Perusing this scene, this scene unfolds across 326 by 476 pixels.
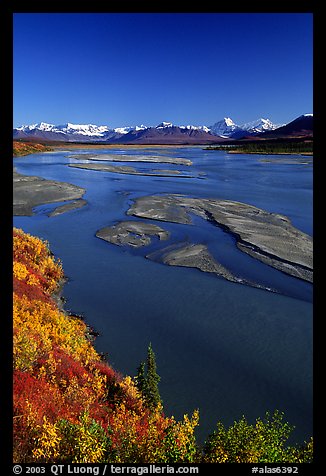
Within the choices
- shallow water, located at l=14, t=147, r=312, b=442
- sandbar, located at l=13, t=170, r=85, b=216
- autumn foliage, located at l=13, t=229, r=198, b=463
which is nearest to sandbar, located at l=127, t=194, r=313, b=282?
shallow water, located at l=14, t=147, r=312, b=442

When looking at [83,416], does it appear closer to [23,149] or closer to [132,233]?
[132,233]

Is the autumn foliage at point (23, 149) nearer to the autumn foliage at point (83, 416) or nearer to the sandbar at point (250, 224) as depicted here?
the sandbar at point (250, 224)

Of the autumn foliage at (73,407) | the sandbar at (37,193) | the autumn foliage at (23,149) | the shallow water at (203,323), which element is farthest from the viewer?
the autumn foliage at (23,149)

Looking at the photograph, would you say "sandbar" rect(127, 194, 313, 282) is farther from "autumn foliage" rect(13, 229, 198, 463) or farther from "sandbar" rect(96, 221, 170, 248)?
"autumn foliage" rect(13, 229, 198, 463)

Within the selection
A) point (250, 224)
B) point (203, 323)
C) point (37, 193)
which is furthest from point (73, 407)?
point (37, 193)

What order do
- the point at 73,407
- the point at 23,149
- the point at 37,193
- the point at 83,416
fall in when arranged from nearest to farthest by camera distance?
the point at 83,416
the point at 73,407
the point at 37,193
the point at 23,149

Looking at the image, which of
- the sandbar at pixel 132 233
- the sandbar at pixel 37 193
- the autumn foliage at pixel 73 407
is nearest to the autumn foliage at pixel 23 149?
the sandbar at pixel 37 193

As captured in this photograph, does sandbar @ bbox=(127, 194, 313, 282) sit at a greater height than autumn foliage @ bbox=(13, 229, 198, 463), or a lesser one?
greater

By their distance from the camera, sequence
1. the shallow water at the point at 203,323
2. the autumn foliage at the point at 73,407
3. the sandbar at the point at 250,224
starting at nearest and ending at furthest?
the autumn foliage at the point at 73,407 < the shallow water at the point at 203,323 < the sandbar at the point at 250,224
